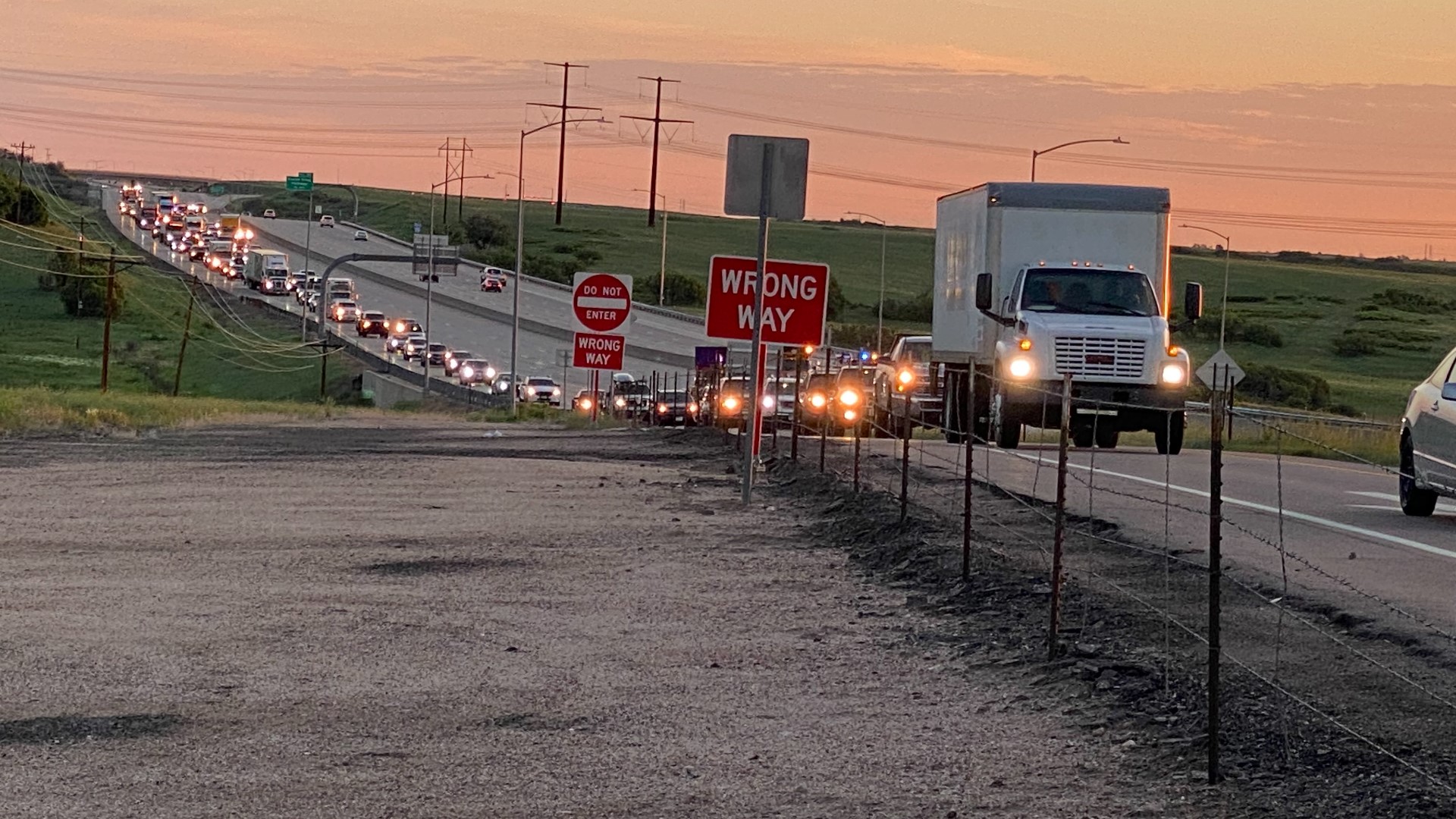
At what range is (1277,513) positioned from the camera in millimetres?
17578

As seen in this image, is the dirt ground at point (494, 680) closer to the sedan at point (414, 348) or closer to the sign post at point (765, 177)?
the sign post at point (765, 177)

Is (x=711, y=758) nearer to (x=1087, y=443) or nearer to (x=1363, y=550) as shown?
(x=1363, y=550)

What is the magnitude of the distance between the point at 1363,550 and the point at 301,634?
822 centimetres

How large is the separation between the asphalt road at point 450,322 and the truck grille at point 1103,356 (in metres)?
54.0

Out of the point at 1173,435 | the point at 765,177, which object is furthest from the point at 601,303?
the point at 765,177

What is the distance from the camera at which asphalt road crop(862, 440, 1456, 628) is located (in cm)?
1292

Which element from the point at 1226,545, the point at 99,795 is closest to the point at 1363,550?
the point at 1226,545

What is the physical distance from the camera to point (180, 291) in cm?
12694

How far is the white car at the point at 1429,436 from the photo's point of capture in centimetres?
1645

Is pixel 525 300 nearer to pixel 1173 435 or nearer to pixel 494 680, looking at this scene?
pixel 1173 435

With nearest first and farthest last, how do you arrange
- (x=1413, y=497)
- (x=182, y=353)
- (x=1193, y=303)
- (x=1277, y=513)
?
(x=1277, y=513) → (x=1413, y=497) → (x=1193, y=303) → (x=182, y=353)

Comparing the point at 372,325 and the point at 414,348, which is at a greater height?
the point at 372,325

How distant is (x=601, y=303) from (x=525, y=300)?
91.7 meters

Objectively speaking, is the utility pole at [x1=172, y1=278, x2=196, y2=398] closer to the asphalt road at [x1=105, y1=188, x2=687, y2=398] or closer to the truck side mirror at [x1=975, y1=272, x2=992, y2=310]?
the asphalt road at [x1=105, y1=188, x2=687, y2=398]
